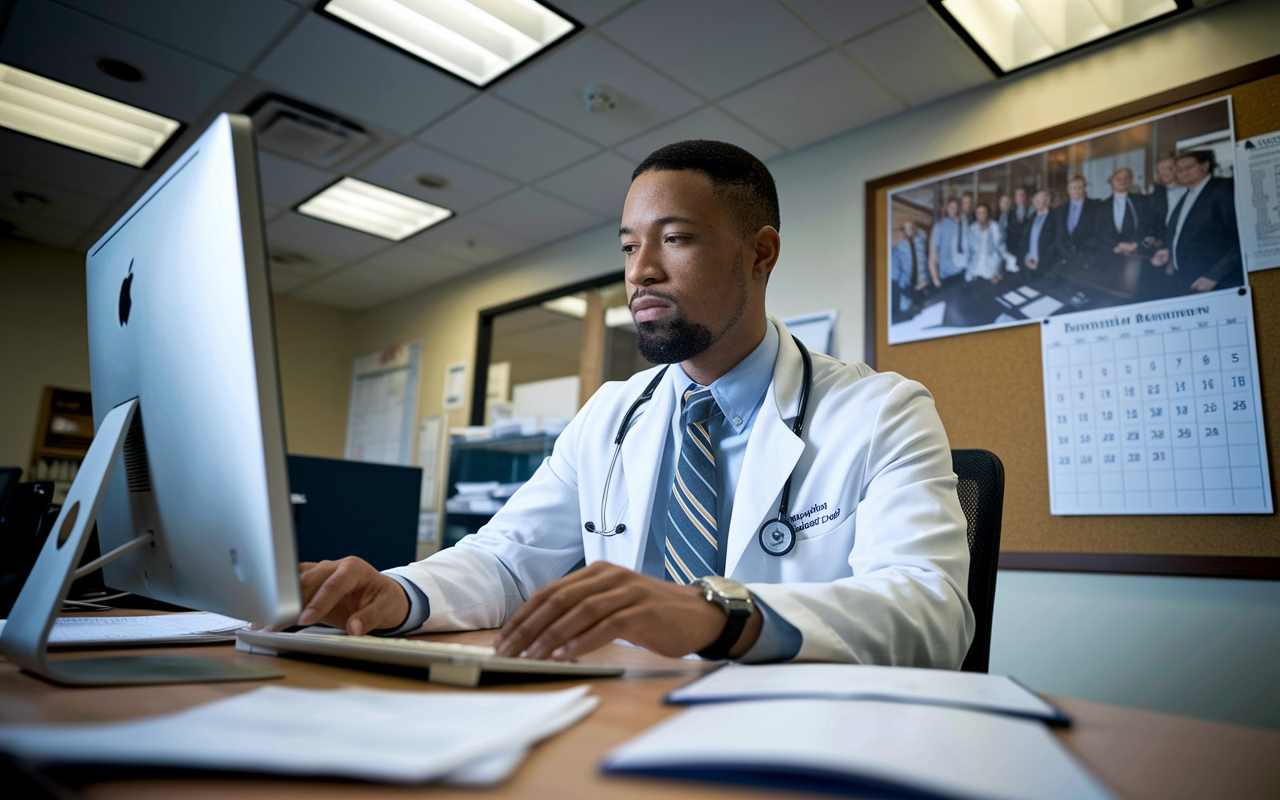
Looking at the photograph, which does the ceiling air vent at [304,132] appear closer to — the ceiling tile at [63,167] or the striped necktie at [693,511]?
the ceiling tile at [63,167]

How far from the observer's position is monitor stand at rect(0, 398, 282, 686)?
0.55 metres

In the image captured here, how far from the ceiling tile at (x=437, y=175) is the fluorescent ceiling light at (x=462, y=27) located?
65 cm

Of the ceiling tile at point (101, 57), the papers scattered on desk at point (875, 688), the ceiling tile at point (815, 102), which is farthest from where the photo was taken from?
the ceiling tile at point (815, 102)

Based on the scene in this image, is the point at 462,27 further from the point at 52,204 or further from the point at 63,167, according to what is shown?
the point at 52,204

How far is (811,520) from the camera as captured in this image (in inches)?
41.7

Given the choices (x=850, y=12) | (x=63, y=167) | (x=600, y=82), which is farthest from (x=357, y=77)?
(x=63, y=167)

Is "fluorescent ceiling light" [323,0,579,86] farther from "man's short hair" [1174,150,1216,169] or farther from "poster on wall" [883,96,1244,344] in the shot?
"man's short hair" [1174,150,1216,169]

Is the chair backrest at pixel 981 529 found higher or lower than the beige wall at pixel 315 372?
lower

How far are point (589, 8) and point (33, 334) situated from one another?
415 cm

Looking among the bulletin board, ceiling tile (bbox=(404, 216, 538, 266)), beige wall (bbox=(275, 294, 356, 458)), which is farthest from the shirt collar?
beige wall (bbox=(275, 294, 356, 458))

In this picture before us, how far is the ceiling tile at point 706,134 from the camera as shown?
110 inches

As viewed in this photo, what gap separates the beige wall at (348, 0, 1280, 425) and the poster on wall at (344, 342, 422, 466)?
4.76 ft

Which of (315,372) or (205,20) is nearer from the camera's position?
(205,20)

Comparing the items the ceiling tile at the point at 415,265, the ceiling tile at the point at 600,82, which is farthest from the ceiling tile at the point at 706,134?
the ceiling tile at the point at 415,265
